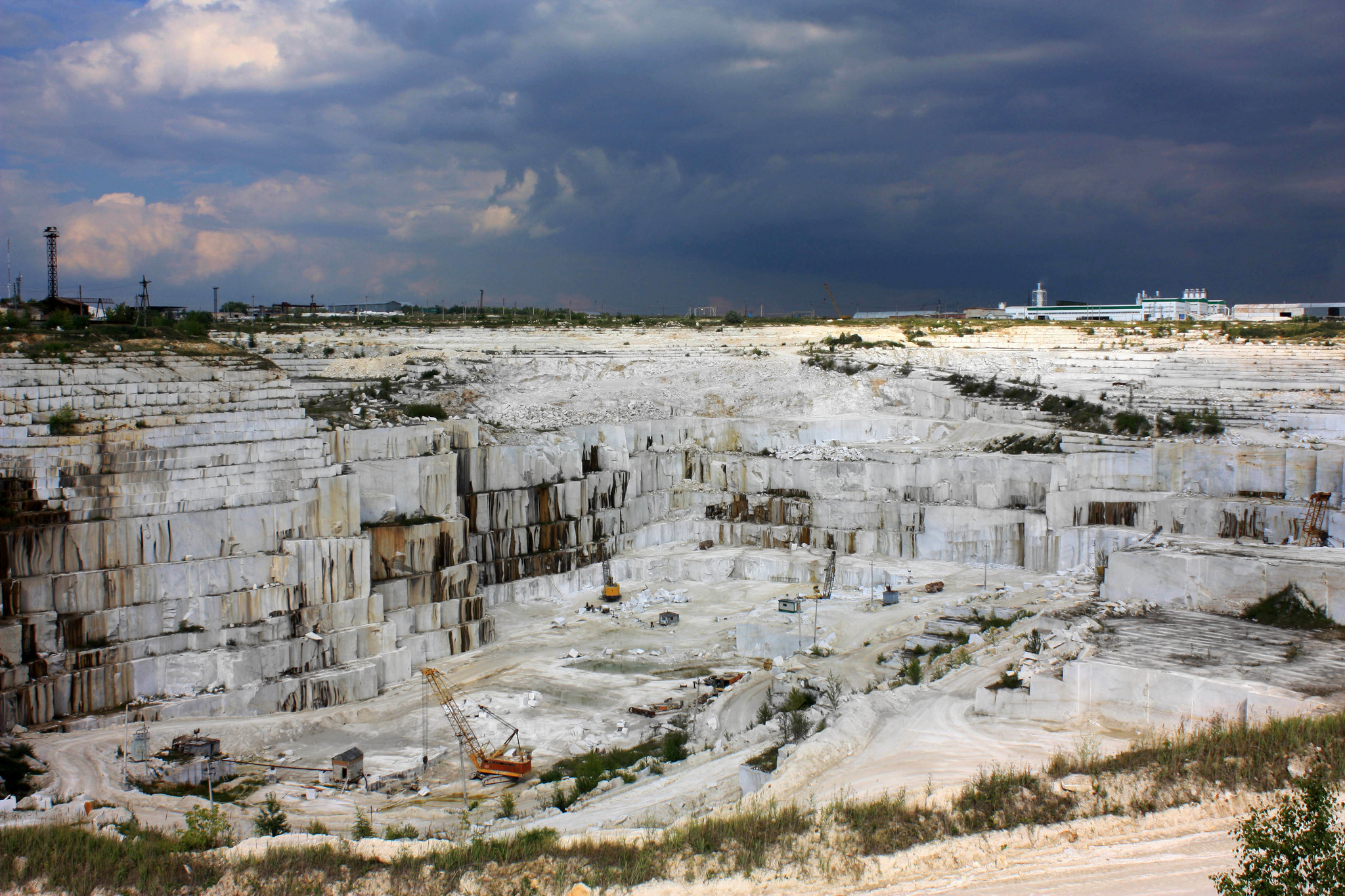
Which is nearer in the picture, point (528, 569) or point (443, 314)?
point (528, 569)

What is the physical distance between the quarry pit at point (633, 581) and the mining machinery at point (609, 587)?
27 centimetres

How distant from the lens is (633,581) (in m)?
34.6

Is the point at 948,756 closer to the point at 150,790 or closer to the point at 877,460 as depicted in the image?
the point at 150,790

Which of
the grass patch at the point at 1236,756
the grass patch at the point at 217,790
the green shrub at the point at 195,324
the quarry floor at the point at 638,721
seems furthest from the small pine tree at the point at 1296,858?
the green shrub at the point at 195,324

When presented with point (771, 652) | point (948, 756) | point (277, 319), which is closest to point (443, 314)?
point (277, 319)

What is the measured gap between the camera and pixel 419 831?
14609 millimetres

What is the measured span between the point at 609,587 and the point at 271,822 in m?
18.7

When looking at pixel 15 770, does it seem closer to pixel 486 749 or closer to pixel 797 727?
pixel 486 749

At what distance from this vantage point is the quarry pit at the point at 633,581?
1556 centimetres

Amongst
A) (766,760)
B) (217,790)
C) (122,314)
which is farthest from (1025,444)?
(122,314)

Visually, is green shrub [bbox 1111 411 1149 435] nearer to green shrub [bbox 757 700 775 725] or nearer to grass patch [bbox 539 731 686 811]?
green shrub [bbox 757 700 775 725]

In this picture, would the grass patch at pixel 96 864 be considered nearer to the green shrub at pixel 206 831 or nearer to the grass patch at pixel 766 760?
the green shrub at pixel 206 831

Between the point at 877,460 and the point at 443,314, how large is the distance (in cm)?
4717

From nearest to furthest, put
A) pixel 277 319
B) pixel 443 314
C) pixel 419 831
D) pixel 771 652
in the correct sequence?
pixel 419 831 → pixel 771 652 → pixel 277 319 → pixel 443 314
